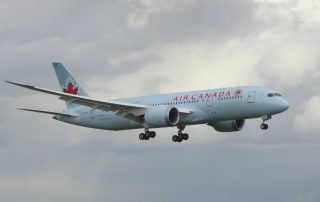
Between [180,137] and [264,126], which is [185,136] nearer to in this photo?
[180,137]

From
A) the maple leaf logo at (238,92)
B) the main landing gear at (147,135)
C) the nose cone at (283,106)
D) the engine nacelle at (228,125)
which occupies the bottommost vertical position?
the main landing gear at (147,135)

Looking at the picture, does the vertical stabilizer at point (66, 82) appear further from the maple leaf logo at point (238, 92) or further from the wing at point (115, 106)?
the maple leaf logo at point (238, 92)

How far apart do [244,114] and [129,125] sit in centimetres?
1469

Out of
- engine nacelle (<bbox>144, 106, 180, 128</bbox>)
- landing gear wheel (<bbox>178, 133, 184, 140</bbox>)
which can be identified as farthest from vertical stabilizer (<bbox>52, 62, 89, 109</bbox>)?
engine nacelle (<bbox>144, 106, 180, 128</bbox>)

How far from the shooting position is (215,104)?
4301 inches

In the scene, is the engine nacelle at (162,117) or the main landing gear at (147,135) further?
the main landing gear at (147,135)

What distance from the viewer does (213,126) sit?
121 meters

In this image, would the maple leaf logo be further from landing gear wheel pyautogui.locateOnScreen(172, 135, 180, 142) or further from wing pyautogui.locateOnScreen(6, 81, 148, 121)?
landing gear wheel pyautogui.locateOnScreen(172, 135, 180, 142)

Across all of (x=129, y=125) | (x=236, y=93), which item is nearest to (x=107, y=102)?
(x=129, y=125)

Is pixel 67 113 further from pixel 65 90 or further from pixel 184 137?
pixel 184 137

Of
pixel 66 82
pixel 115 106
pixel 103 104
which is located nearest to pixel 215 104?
pixel 115 106

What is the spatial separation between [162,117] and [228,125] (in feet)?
41.2

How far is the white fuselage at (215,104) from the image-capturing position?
107 m

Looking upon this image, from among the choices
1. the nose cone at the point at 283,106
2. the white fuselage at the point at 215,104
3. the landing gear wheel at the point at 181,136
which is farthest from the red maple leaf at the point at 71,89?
the nose cone at the point at 283,106
